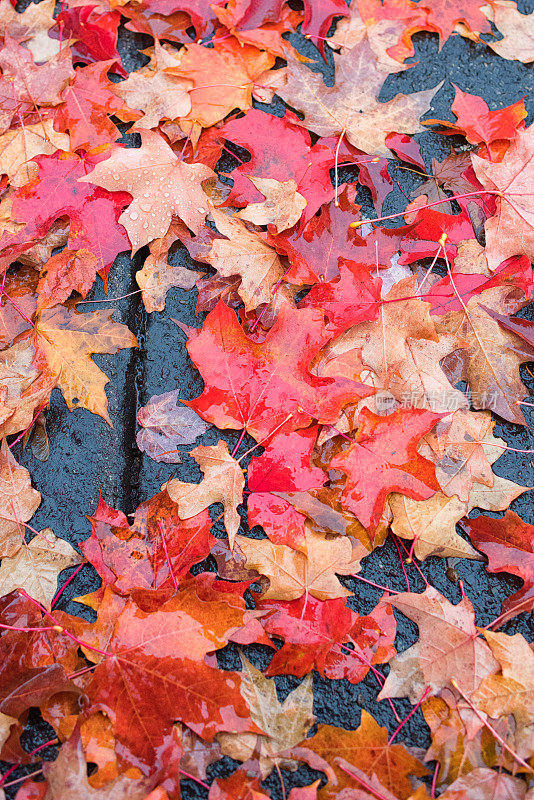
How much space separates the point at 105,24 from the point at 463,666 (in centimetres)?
198

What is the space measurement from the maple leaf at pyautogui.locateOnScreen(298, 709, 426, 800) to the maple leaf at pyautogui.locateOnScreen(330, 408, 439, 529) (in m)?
0.39

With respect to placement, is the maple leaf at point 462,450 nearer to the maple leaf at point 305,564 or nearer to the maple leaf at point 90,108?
the maple leaf at point 305,564

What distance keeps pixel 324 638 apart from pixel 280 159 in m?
1.19

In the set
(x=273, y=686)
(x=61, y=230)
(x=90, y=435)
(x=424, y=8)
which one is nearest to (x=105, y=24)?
(x=61, y=230)

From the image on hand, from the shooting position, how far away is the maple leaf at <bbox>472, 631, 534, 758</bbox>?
1.04m

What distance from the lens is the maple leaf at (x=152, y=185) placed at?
4.62 ft

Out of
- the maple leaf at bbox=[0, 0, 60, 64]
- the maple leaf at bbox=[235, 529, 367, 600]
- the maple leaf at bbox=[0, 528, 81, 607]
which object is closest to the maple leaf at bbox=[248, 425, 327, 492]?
the maple leaf at bbox=[235, 529, 367, 600]

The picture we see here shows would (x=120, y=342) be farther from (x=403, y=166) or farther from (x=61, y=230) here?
(x=403, y=166)

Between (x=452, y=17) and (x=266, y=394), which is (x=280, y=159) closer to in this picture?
(x=266, y=394)

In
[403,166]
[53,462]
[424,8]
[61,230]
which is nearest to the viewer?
[53,462]

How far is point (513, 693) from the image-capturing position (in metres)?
1.05

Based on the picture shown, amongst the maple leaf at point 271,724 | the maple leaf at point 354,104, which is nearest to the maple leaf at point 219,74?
the maple leaf at point 354,104

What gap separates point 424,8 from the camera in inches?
69.1

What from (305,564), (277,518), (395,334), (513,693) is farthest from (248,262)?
(513,693)
